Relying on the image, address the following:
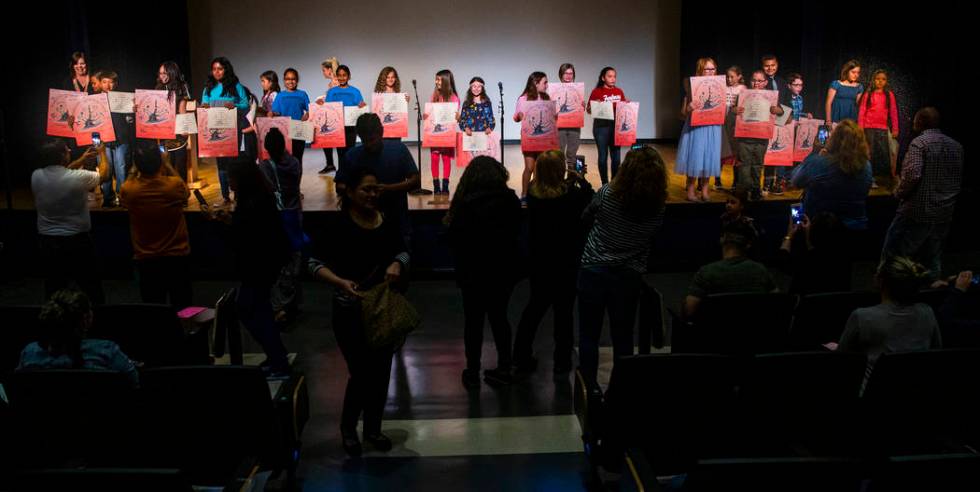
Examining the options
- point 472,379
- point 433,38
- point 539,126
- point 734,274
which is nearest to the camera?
point 734,274

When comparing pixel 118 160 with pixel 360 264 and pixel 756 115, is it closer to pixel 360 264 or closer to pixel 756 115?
pixel 360 264

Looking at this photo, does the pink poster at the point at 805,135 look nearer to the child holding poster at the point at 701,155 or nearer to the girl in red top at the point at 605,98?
the child holding poster at the point at 701,155

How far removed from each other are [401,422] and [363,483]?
0.79m

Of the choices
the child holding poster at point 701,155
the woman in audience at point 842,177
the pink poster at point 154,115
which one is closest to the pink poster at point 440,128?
the child holding poster at point 701,155

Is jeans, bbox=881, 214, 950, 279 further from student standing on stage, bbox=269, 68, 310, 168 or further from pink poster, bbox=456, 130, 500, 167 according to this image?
student standing on stage, bbox=269, 68, 310, 168

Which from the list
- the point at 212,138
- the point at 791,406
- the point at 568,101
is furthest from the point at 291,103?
the point at 791,406

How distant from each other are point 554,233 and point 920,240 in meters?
3.00

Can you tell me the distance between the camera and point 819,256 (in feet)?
16.2

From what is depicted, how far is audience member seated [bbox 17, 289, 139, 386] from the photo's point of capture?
11.4ft

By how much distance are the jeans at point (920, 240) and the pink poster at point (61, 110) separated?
24.3ft

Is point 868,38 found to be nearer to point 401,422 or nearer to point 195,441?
point 401,422

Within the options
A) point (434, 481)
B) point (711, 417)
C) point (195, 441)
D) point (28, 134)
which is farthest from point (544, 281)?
point (28, 134)

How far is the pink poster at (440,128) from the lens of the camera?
8.91 metres

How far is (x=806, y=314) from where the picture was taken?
4.36 m
